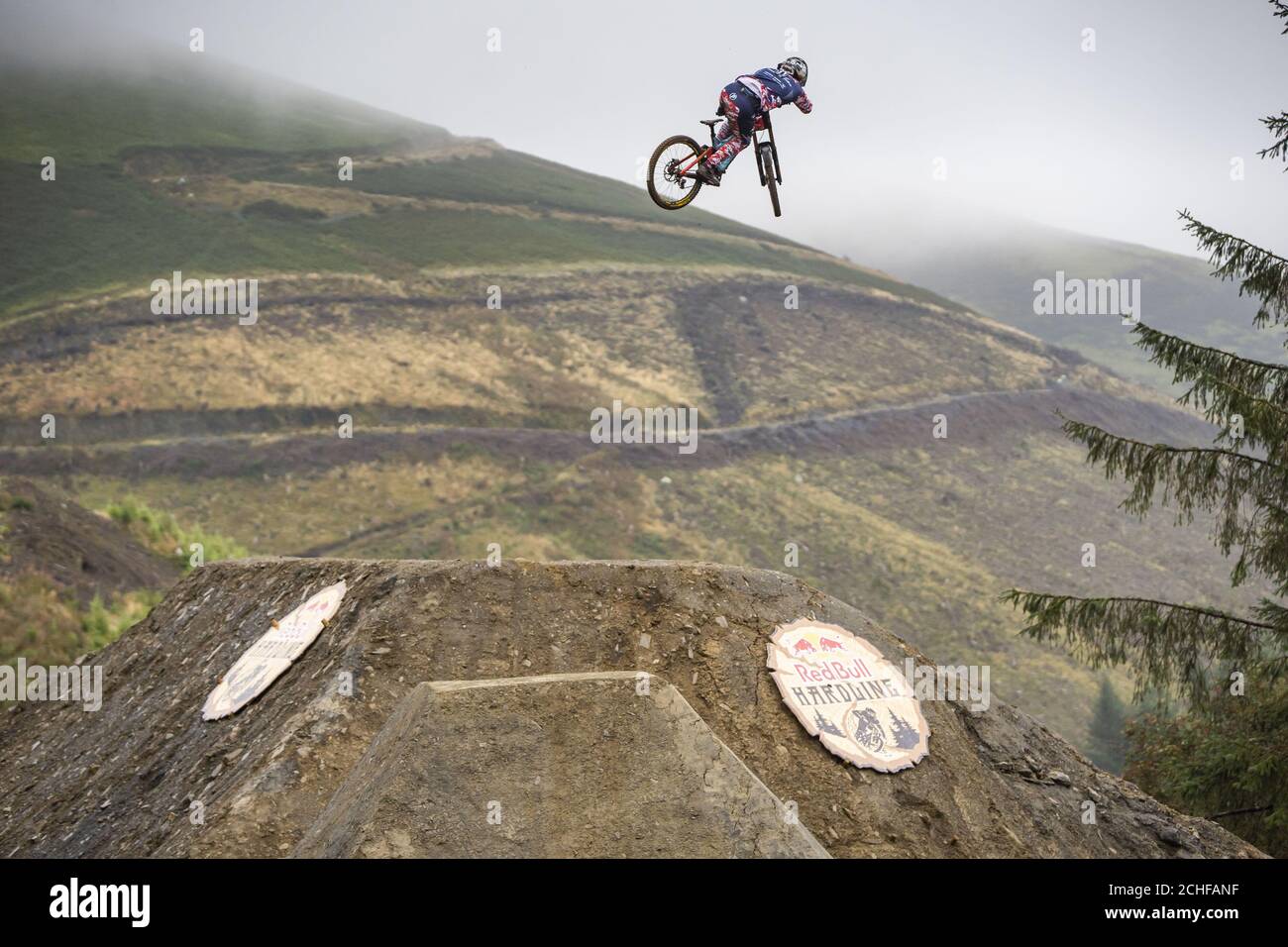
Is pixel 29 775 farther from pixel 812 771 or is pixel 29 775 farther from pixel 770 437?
pixel 770 437

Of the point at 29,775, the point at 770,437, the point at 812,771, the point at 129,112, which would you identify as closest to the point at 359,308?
the point at 770,437

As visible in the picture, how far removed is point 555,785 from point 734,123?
6.77 m

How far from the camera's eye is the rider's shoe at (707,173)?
35.7 ft

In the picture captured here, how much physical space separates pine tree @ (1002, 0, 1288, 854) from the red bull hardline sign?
412 centimetres

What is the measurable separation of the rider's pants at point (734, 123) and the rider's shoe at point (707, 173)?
0.05 m

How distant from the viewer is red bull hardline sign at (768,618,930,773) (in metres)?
9.30

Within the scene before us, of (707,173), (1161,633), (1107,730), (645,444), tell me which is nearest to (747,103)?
(707,173)

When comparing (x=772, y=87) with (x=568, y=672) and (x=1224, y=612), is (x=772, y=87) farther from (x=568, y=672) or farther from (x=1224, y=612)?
(x=1224, y=612)

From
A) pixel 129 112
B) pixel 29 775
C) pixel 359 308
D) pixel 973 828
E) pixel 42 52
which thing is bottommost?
pixel 29 775

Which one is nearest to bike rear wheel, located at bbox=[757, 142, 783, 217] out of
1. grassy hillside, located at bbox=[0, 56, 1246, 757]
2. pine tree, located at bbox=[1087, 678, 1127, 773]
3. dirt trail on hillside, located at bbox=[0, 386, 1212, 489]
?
grassy hillside, located at bbox=[0, 56, 1246, 757]

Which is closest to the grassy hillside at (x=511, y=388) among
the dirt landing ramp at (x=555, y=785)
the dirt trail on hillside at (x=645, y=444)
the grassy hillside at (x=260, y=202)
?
the dirt trail on hillside at (x=645, y=444)

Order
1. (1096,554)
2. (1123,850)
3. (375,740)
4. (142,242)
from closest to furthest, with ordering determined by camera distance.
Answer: (375,740), (1123,850), (1096,554), (142,242)

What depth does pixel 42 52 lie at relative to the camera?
4641 inches
